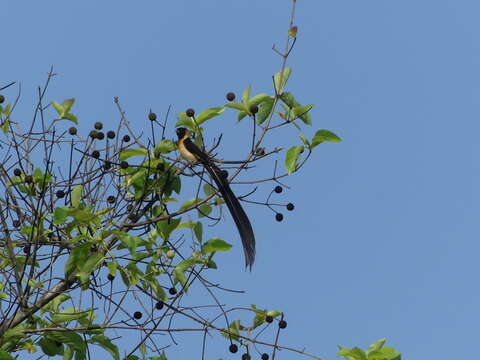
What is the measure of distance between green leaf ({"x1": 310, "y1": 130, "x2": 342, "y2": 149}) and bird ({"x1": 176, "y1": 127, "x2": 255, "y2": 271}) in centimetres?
67

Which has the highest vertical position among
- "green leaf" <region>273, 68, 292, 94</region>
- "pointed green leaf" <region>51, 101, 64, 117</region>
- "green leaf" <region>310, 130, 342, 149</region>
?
"pointed green leaf" <region>51, 101, 64, 117</region>

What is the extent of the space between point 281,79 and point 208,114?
531 mm

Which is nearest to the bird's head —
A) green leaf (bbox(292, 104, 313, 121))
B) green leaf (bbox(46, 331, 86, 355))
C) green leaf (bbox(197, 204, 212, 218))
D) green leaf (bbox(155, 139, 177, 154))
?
green leaf (bbox(155, 139, 177, 154))

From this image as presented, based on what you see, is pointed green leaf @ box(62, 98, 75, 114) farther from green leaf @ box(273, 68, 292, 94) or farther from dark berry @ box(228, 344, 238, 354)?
dark berry @ box(228, 344, 238, 354)

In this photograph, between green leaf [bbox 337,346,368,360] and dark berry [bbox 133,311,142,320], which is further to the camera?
dark berry [bbox 133,311,142,320]

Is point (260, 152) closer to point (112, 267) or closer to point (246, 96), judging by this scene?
point (246, 96)

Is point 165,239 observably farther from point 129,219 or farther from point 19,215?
point 19,215

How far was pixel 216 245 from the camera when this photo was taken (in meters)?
4.96

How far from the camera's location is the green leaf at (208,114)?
16.6 feet

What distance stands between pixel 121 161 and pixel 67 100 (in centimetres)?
87

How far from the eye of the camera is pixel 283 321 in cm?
507

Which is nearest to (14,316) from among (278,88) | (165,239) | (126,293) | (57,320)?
(57,320)

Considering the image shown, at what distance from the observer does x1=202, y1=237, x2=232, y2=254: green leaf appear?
16.3ft

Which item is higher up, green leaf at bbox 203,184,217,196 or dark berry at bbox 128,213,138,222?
green leaf at bbox 203,184,217,196
